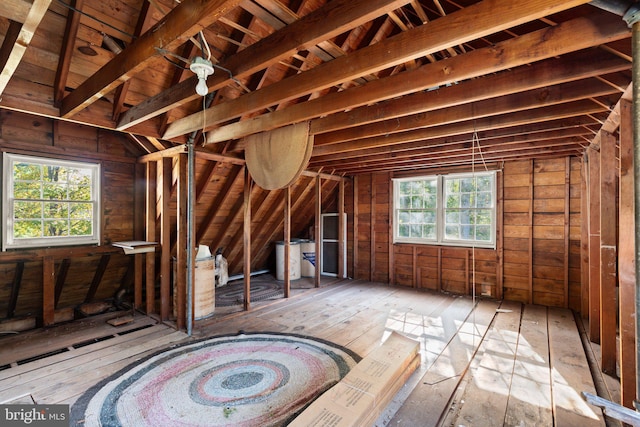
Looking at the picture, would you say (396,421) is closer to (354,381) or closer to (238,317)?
(354,381)

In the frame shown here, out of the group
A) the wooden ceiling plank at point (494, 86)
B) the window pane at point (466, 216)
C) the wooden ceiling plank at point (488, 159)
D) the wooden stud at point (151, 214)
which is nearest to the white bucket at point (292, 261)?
the wooden ceiling plank at point (488, 159)

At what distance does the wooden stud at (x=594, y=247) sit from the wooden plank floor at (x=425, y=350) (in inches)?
9.9

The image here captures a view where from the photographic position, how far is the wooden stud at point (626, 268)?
6.06 ft

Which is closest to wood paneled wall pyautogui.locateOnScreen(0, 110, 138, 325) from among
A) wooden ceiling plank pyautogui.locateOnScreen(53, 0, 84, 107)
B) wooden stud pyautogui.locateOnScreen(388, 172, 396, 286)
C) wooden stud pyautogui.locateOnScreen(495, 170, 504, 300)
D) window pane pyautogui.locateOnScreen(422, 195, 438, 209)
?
wooden ceiling plank pyautogui.locateOnScreen(53, 0, 84, 107)

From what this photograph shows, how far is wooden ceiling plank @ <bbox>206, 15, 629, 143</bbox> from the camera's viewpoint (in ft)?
4.64

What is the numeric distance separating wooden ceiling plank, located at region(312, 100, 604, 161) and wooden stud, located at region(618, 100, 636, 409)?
0.42 meters

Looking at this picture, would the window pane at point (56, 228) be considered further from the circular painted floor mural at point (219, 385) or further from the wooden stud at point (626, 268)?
the wooden stud at point (626, 268)

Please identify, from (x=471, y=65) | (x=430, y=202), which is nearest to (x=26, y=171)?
(x=471, y=65)

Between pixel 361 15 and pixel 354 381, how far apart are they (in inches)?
88.9

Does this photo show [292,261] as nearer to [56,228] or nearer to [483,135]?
[56,228]

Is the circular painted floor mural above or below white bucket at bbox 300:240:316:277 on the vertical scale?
below

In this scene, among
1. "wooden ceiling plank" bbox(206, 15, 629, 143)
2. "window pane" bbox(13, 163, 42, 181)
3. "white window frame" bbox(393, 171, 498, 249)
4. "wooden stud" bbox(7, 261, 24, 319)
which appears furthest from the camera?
"white window frame" bbox(393, 171, 498, 249)

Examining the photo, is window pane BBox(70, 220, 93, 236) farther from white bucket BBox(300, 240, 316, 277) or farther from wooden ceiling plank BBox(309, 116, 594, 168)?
white bucket BBox(300, 240, 316, 277)

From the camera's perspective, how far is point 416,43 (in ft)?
4.91
